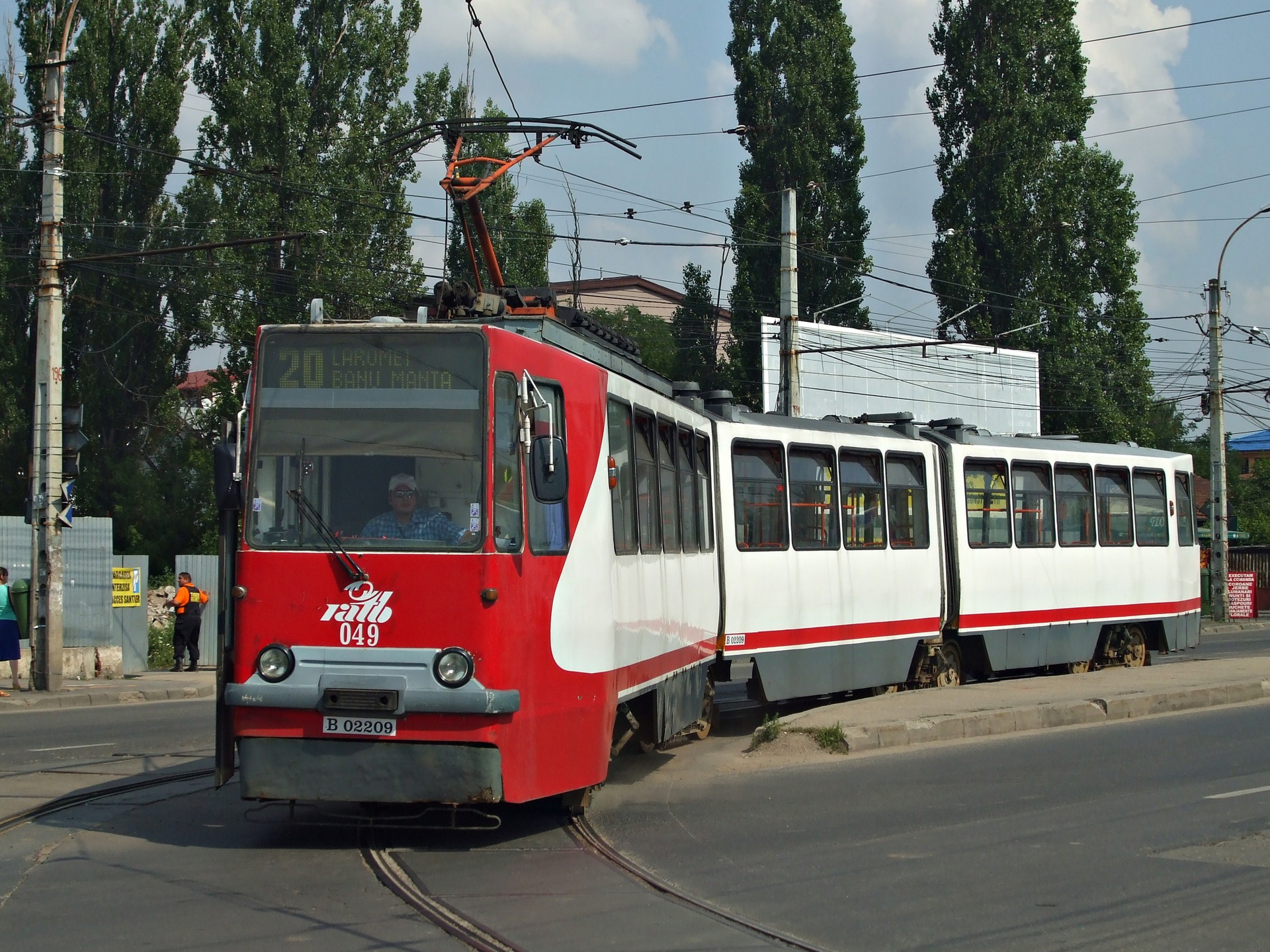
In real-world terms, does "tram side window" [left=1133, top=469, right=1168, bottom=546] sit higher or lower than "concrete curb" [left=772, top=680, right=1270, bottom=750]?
higher

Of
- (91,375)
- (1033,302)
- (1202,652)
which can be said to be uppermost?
(1033,302)

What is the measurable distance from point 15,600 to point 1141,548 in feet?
58.8

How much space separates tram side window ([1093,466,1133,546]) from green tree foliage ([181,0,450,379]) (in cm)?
1918

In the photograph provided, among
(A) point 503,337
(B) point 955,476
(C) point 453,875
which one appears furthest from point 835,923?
(B) point 955,476

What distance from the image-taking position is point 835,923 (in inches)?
250

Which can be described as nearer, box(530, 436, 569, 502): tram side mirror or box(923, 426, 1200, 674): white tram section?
box(530, 436, 569, 502): tram side mirror

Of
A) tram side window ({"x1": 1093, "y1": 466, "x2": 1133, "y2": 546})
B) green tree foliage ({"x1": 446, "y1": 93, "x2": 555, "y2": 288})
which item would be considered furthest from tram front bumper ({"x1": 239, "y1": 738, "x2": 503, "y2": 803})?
green tree foliage ({"x1": 446, "y1": 93, "x2": 555, "y2": 288})

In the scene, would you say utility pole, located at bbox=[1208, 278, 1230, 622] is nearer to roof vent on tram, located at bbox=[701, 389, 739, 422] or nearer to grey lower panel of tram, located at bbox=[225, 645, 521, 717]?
roof vent on tram, located at bbox=[701, 389, 739, 422]

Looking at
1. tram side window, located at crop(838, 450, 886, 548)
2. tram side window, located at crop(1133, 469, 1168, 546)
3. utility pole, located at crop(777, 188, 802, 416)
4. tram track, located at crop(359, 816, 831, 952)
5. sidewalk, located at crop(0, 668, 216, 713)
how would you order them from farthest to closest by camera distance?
utility pole, located at crop(777, 188, 802, 416), tram side window, located at crop(1133, 469, 1168, 546), sidewalk, located at crop(0, 668, 216, 713), tram side window, located at crop(838, 450, 886, 548), tram track, located at crop(359, 816, 831, 952)

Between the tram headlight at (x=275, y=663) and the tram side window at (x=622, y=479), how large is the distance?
2.20 metres

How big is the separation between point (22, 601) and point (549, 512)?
18.0 meters

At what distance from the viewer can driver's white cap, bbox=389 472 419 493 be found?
7.79 meters

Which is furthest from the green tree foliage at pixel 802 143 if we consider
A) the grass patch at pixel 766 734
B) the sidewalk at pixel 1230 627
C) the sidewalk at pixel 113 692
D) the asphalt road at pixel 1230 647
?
the grass patch at pixel 766 734

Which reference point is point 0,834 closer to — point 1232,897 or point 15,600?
point 1232,897
